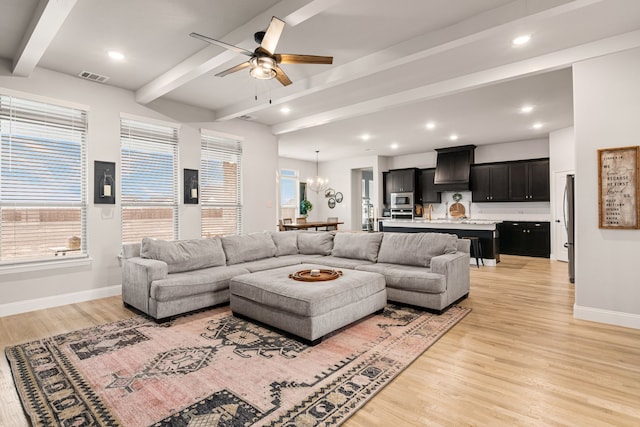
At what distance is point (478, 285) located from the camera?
199 inches

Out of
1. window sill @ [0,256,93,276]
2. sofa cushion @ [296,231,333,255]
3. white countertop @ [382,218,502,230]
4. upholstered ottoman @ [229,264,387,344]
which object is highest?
white countertop @ [382,218,502,230]

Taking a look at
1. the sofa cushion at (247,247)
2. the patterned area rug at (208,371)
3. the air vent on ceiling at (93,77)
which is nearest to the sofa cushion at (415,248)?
the patterned area rug at (208,371)

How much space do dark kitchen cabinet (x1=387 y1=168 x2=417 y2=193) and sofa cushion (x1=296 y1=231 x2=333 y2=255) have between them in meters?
5.50

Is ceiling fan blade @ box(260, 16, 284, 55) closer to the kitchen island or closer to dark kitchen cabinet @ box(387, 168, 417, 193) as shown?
the kitchen island

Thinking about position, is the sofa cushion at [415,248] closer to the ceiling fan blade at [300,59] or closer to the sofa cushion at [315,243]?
the sofa cushion at [315,243]

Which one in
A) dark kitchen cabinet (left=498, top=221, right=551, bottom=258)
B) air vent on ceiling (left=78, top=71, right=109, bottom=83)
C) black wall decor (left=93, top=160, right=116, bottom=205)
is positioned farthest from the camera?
dark kitchen cabinet (left=498, top=221, right=551, bottom=258)

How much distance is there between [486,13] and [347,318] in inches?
120

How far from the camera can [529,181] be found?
8109 millimetres

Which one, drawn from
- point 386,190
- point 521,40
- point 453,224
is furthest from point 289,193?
point 521,40

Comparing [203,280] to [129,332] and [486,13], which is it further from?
[486,13]

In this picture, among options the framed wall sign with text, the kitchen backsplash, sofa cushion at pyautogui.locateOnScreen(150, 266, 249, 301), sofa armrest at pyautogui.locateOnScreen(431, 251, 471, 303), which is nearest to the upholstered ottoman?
sofa cushion at pyautogui.locateOnScreen(150, 266, 249, 301)

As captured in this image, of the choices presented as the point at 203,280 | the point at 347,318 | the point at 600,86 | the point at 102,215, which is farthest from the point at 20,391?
the point at 600,86

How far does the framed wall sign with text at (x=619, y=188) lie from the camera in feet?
10.7

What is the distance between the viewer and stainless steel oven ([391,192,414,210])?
1008cm
